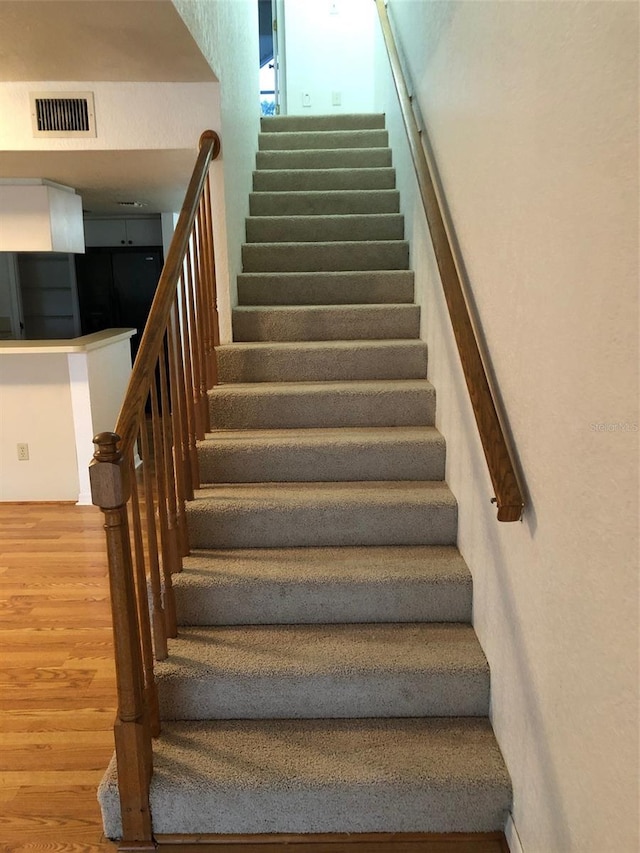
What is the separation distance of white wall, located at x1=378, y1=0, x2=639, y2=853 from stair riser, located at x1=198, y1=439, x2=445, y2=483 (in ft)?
1.73

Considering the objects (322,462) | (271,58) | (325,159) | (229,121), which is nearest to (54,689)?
(322,462)

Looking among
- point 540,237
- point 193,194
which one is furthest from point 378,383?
point 540,237

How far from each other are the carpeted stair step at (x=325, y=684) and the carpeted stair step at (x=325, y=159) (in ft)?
11.0

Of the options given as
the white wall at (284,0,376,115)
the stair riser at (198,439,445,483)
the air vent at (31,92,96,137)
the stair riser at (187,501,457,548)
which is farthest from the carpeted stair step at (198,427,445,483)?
the white wall at (284,0,376,115)

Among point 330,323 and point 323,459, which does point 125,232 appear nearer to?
point 330,323

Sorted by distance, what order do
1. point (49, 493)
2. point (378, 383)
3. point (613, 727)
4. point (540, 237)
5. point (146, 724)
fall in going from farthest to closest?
point (49, 493) < point (378, 383) < point (146, 724) < point (540, 237) < point (613, 727)

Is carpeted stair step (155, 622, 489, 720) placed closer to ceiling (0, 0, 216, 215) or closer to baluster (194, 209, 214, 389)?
baluster (194, 209, 214, 389)

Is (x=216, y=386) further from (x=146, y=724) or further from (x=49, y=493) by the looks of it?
(x=49, y=493)

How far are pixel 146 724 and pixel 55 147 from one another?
2.53 meters

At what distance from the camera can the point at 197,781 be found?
167 cm

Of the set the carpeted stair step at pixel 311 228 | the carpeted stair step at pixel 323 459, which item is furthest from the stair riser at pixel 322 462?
the carpeted stair step at pixel 311 228

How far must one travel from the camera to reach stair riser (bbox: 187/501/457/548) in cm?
227

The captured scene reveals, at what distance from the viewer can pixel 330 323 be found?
3150 millimetres

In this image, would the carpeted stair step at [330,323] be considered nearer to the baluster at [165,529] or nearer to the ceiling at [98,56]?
the ceiling at [98,56]
